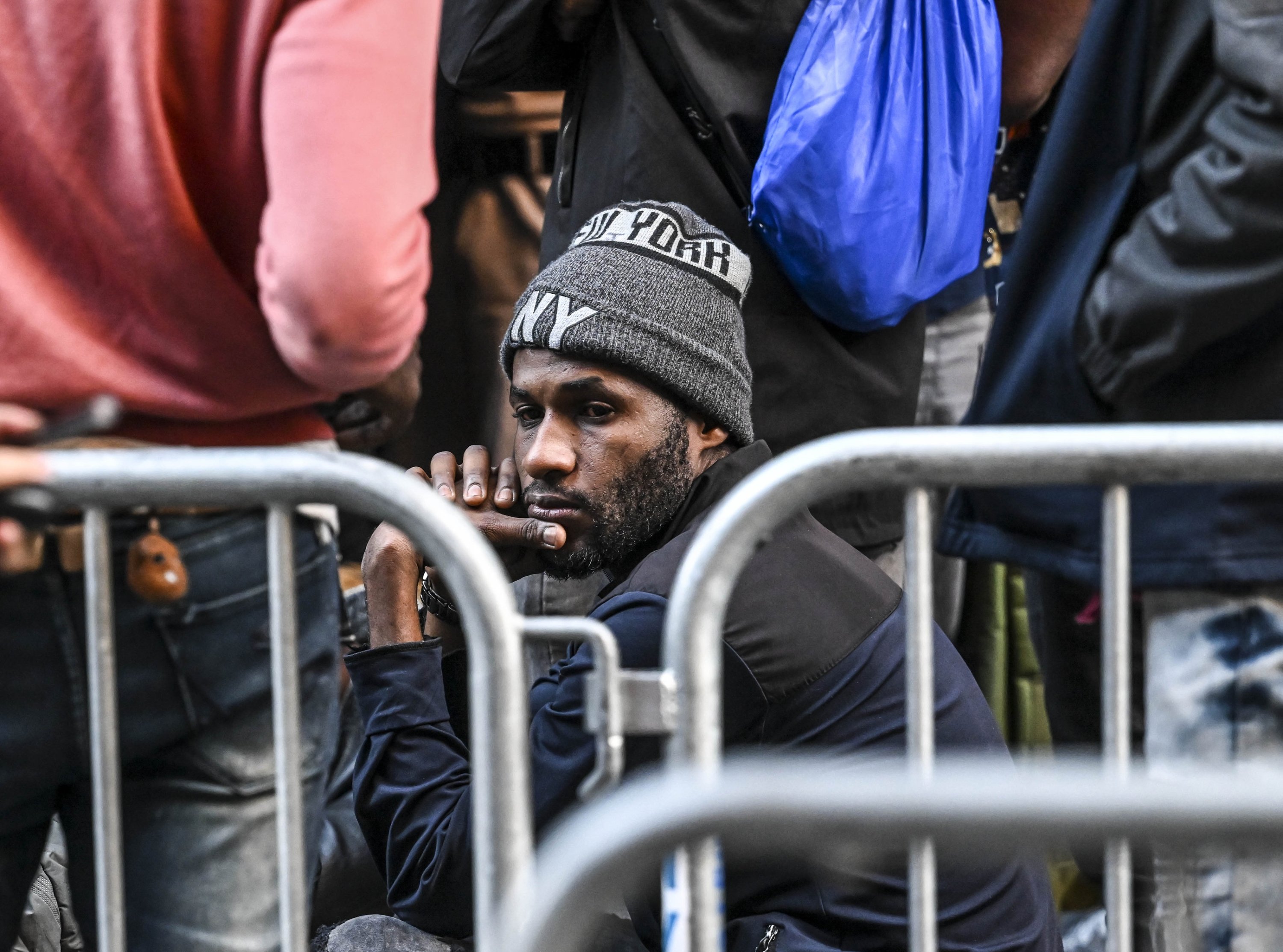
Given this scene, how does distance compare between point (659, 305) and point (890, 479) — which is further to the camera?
point (659, 305)

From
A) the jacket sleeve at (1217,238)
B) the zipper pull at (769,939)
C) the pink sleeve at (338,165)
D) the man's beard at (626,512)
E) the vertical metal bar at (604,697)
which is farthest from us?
the man's beard at (626,512)

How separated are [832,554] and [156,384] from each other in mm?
1075

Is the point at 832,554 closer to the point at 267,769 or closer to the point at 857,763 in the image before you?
the point at 857,763

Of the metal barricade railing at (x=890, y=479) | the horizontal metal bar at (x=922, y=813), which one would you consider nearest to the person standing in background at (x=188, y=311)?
the metal barricade railing at (x=890, y=479)

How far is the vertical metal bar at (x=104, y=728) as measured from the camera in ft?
4.79

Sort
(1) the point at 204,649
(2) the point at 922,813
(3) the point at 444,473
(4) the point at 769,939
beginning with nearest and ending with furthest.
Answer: (2) the point at 922,813
(1) the point at 204,649
(4) the point at 769,939
(3) the point at 444,473

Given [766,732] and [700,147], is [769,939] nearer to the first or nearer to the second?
[766,732]

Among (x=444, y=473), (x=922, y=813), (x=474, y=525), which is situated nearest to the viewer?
(x=922, y=813)

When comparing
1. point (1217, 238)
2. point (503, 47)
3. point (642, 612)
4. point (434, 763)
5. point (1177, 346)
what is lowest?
point (434, 763)

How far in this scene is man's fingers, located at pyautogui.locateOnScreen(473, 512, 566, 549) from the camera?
2605 millimetres

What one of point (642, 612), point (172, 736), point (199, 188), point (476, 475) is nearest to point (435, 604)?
point (476, 475)

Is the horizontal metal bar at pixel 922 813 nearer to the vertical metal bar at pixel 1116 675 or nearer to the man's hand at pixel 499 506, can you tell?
the vertical metal bar at pixel 1116 675

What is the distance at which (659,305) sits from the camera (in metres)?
2.64

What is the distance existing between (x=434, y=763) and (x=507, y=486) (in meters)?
0.68
